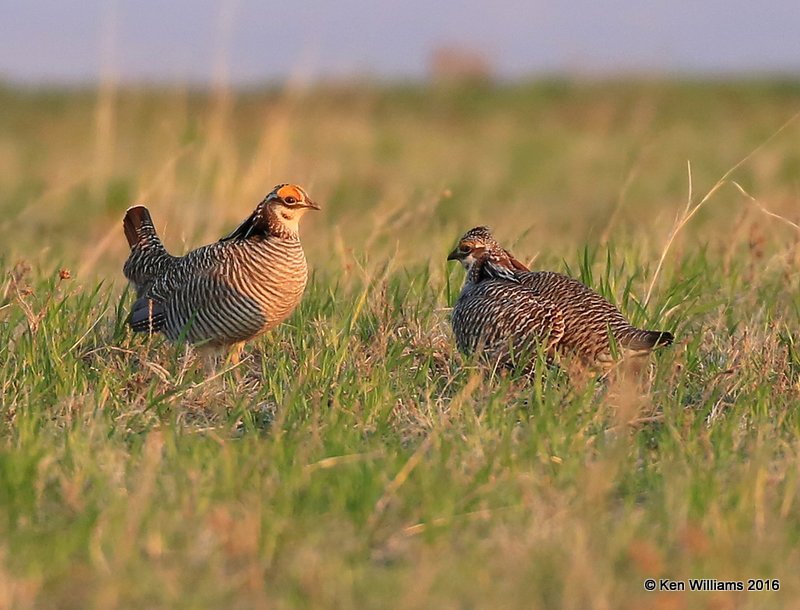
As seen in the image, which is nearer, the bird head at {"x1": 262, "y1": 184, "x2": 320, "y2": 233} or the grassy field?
the grassy field

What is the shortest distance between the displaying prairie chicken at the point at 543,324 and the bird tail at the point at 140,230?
1.53 meters

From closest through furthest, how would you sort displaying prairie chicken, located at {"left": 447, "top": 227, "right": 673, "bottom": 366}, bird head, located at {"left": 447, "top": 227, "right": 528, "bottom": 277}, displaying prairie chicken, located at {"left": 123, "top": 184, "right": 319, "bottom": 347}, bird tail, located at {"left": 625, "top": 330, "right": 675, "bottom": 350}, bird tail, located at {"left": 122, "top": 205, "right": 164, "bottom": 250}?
bird tail, located at {"left": 625, "top": 330, "right": 675, "bottom": 350}, displaying prairie chicken, located at {"left": 447, "top": 227, "right": 673, "bottom": 366}, displaying prairie chicken, located at {"left": 123, "top": 184, "right": 319, "bottom": 347}, bird head, located at {"left": 447, "top": 227, "right": 528, "bottom": 277}, bird tail, located at {"left": 122, "top": 205, "right": 164, "bottom": 250}

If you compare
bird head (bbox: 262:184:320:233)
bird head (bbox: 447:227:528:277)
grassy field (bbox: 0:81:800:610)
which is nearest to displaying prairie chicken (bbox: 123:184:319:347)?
bird head (bbox: 262:184:320:233)

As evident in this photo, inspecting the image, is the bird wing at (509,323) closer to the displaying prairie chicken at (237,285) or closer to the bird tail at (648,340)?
the bird tail at (648,340)

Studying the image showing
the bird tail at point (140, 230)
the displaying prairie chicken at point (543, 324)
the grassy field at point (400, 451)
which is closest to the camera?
the grassy field at point (400, 451)

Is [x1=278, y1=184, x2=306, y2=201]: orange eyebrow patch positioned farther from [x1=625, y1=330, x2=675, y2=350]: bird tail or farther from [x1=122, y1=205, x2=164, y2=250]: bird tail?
[x1=625, y1=330, x2=675, y2=350]: bird tail

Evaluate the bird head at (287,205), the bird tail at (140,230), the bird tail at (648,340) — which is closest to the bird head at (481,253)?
the bird head at (287,205)

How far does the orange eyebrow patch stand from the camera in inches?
209

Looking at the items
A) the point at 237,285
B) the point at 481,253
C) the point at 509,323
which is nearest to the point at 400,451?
the point at 509,323

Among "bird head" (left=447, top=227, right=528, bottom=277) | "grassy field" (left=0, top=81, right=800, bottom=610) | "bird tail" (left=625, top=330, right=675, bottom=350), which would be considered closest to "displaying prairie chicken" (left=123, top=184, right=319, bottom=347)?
"grassy field" (left=0, top=81, right=800, bottom=610)

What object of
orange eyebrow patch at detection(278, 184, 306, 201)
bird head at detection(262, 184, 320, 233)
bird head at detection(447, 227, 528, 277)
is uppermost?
orange eyebrow patch at detection(278, 184, 306, 201)

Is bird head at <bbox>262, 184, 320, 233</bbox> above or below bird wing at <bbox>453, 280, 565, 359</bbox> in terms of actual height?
above

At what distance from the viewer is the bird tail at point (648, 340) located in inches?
178

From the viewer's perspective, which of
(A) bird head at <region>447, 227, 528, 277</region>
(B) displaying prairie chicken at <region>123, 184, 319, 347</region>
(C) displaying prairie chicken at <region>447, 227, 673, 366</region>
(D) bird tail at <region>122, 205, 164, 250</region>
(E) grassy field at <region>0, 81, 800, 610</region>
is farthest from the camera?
(D) bird tail at <region>122, 205, 164, 250</region>
